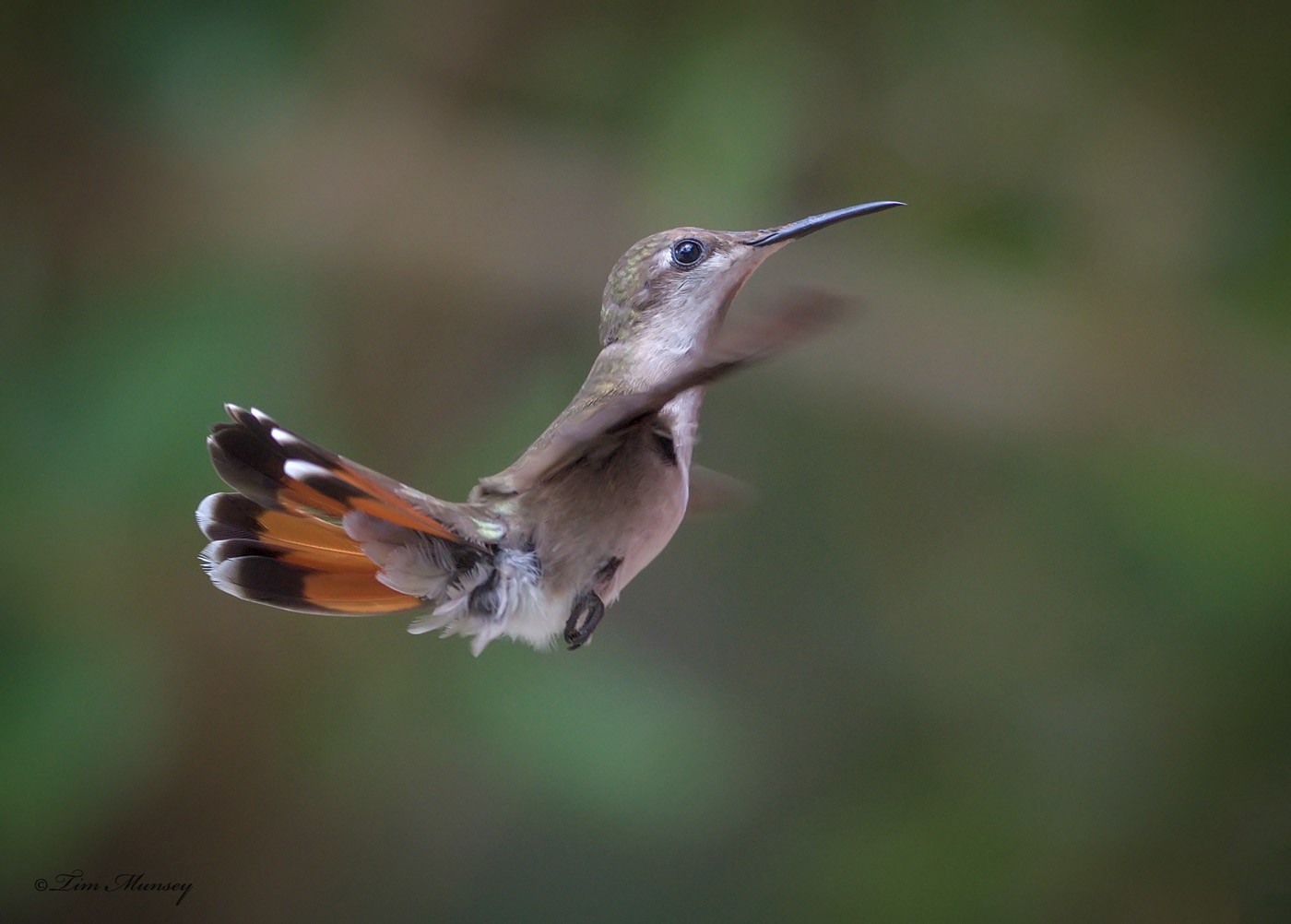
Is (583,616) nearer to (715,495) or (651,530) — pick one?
(651,530)

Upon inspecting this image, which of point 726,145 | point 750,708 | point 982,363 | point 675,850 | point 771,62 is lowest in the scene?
point 675,850

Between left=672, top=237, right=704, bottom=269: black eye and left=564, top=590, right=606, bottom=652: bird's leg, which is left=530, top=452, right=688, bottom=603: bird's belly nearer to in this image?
left=564, top=590, right=606, bottom=652: bird's leg

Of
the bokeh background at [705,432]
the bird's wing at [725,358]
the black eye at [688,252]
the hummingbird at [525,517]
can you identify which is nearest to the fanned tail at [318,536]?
the hummingbird at [525,517]

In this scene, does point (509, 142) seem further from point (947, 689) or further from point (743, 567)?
point (947, 689)

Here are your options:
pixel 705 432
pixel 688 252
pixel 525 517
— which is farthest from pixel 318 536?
pixel 705 432

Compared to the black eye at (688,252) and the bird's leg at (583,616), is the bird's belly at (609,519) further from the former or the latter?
the black eye at (688,252)

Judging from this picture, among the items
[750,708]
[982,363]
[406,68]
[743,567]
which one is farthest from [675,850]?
[406,68]

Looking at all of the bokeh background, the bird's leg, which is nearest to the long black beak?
the bird's leg
